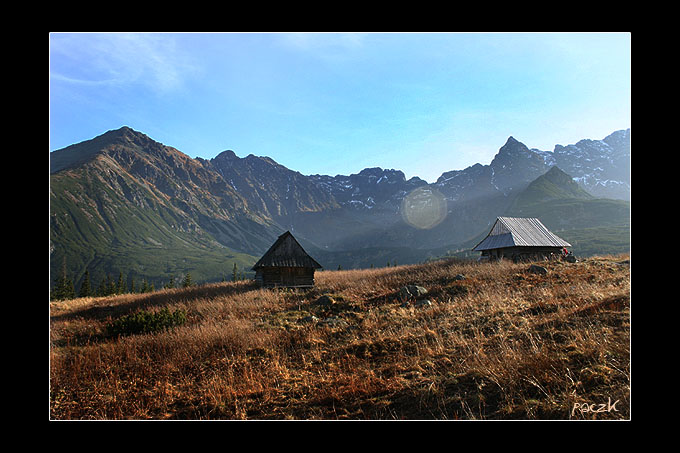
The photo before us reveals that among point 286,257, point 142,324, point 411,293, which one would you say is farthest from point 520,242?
point 142,324

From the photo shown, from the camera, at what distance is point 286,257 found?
2609 cm

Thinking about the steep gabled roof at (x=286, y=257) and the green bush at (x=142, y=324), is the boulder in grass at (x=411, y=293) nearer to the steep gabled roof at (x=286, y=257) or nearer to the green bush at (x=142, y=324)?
the green bush at (x=142, y=324)

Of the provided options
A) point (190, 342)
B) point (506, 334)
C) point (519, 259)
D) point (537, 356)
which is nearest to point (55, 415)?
point (190, 342)

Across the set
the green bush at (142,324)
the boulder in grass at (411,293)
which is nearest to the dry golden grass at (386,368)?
the green bush at (142,324)

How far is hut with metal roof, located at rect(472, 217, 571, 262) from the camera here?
1163 inches

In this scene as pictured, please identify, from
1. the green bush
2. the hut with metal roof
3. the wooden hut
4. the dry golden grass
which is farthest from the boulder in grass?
the hut with metal roof

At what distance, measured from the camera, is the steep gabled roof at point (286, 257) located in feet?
82.9

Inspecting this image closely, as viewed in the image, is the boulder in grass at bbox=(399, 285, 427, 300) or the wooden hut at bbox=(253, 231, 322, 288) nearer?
the boulder in grass at bbox=(399, 285, 427, 300)

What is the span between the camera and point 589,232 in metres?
182

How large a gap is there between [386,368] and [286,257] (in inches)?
832

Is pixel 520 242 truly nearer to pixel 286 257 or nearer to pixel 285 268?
pixel 286 257

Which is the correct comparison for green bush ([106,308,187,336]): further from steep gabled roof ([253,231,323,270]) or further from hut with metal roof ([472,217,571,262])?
hut with metal roof ([472,217,571,262])

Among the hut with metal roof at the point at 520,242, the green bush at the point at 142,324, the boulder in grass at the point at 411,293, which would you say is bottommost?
the green bush at the point at 142,324

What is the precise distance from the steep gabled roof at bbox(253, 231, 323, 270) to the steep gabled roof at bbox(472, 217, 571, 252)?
18.5 m
